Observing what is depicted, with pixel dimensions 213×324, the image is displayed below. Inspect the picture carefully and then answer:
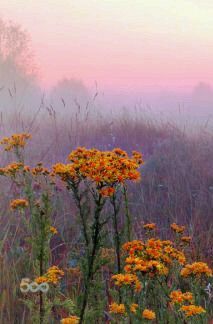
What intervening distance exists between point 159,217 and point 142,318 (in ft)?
10.8

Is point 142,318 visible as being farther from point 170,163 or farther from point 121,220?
point 170,163

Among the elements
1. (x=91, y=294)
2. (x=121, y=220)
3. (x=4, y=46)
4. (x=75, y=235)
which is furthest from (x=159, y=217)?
(x=4, y=46)

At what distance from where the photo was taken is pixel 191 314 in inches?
71.9

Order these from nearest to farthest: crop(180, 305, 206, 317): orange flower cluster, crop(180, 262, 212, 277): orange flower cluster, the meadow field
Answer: crop(180, 305, 206, 317): orange flower cluster, the meadow field, crop(180, 262, 212, 277): orange flower cluster

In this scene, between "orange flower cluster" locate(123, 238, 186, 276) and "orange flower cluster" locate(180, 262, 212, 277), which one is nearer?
"orange flower cluster" locate(123, 238, 186, 276)

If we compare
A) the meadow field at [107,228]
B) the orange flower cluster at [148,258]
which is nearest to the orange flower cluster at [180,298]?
the meadow field at [107,228]

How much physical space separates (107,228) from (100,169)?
7.74 feet

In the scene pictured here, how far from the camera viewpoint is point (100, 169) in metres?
1.83

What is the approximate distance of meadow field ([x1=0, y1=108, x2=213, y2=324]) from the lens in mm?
1937

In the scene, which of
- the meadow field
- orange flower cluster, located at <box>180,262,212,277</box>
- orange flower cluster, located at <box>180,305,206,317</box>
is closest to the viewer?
orange flower cluster, located at <box>180,305,206,317</box>

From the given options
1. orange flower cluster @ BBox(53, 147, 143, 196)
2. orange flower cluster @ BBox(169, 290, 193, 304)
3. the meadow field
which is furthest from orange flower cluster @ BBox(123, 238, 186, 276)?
orange flower cluster @ BBox(53, 147, 143, 196)

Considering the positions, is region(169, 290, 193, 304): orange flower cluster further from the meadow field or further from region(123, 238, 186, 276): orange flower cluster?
region(123, 238, 186, 276): orange flower cluster

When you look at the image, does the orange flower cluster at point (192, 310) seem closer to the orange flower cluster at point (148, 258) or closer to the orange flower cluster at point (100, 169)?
the orange flower cluster at point (148, 258)

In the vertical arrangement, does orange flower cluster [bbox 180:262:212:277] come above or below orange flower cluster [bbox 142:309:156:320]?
above
